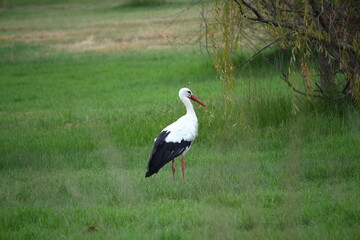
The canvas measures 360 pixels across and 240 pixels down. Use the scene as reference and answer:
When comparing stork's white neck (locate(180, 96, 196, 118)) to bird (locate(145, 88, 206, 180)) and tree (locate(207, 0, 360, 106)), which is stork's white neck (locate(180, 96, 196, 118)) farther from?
tree (locate(207, 0, 360, 106))

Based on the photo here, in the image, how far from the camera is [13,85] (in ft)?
55.7

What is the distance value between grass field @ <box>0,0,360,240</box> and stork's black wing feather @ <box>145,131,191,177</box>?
25cm

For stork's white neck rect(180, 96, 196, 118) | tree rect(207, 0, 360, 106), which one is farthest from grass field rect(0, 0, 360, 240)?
tree rect(207, 0, 360, 106)

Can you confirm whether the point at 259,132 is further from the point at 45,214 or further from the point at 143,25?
the point at 143,25

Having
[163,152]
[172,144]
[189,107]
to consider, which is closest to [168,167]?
[189,107]

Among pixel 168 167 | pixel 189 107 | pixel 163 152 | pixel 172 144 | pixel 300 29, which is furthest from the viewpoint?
pixel 168 167

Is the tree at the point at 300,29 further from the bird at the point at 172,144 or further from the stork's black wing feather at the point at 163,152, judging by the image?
the stork's black wing feather at the point at 163,152

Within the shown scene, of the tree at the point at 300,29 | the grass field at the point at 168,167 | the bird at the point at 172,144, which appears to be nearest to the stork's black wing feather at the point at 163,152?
the bird at the point at 172,144

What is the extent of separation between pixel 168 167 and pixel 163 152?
4.79 feet

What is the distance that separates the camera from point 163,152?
7.43 m

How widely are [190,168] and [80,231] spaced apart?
2.65 m

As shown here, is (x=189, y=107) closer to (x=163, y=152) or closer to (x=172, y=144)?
(x=172, y=144)

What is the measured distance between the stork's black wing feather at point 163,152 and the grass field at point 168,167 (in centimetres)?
25

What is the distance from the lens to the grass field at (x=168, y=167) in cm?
578
